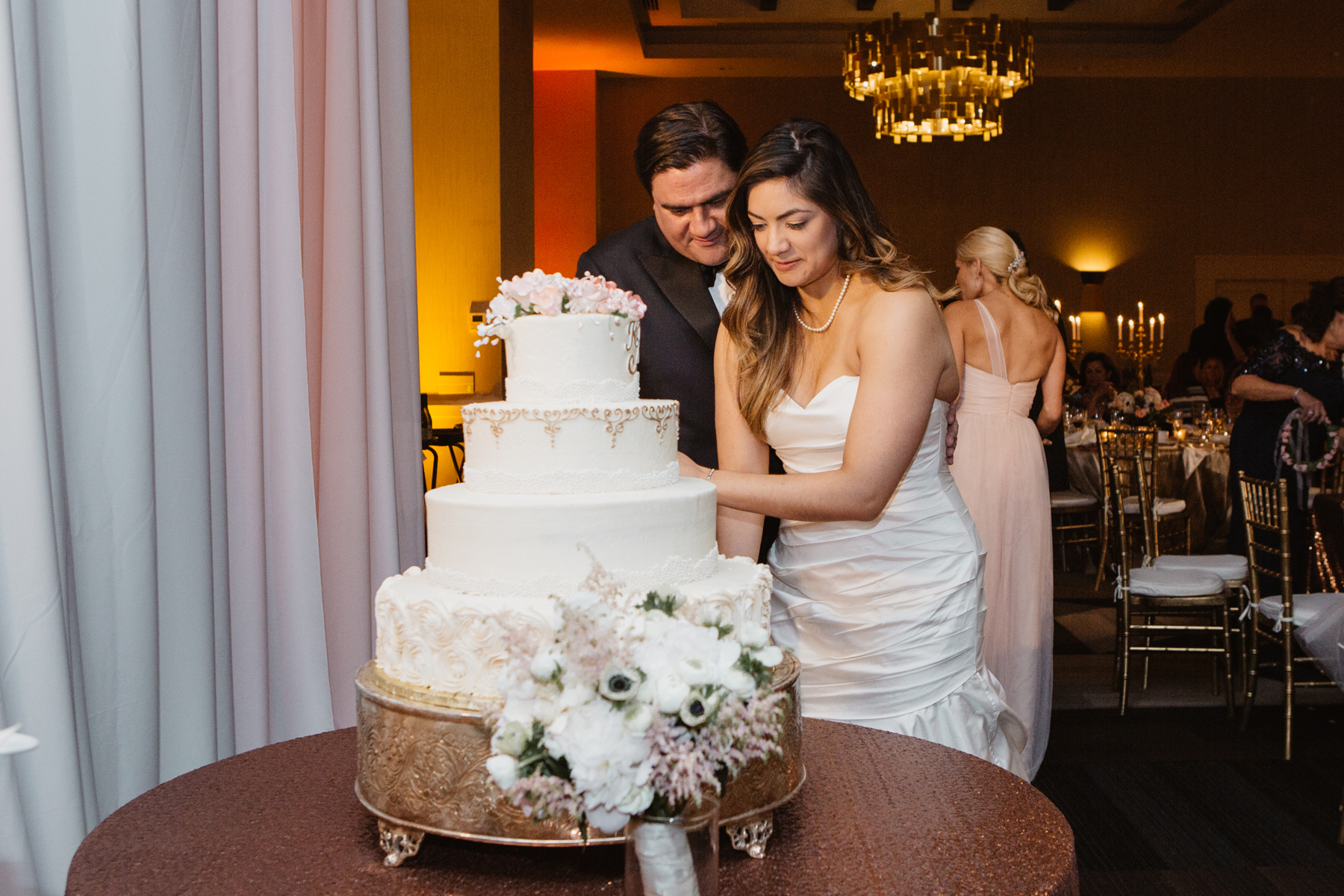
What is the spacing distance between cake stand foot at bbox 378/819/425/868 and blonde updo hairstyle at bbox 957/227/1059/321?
3906 mm

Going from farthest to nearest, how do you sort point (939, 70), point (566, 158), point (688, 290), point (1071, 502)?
1. point (566, 158)
2. point (939, 70)
3. point (1071, 502)
4. point (688, 290)

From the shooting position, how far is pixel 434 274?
859cm

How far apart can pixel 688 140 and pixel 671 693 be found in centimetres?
166

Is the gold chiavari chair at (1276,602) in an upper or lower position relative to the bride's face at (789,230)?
lower

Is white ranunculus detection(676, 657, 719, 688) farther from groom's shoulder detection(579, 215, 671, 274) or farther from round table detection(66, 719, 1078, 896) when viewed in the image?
groom's shoulder detection(579, 215, 671, 274)

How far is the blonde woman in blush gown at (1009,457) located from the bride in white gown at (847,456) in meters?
1.78

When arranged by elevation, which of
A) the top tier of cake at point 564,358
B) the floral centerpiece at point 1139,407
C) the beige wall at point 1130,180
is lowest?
the floral centerpiece at point 1139,407

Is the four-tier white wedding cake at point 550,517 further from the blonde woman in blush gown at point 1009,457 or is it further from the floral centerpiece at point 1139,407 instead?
the floral centerpiece at point 1139,407

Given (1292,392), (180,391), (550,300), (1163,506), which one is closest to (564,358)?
(550,300)

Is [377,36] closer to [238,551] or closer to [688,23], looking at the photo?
[238,551]

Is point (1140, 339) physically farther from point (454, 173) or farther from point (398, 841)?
point (398, 841)

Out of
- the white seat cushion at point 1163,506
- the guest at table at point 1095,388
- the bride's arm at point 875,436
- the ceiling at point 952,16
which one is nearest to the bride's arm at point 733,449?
the bride's arm at point 875,436

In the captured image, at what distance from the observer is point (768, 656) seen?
105 cm

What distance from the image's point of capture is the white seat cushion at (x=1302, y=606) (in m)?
4.07
